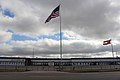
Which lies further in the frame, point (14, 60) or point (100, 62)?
point (100, 62)

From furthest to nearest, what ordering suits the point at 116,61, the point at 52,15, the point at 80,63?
the point at 116,61, the point at 80,63, the point at 52,15

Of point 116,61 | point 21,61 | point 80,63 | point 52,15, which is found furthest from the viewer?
point 116,61

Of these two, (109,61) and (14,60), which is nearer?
(14,60)

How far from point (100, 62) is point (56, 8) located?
95502 millimetres

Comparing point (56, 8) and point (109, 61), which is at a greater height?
point (56, 8)

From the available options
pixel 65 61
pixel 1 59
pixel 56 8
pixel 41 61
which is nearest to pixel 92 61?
pixel 65 61

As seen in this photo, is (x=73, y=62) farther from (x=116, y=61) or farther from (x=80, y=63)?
(x=116, y=61)

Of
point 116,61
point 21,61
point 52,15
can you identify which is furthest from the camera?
point 116,61

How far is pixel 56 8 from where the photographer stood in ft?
122

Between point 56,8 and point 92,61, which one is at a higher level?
point 56,8

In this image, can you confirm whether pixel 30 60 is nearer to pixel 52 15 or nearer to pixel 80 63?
pixel 80 63

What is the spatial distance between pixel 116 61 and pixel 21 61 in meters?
62.0

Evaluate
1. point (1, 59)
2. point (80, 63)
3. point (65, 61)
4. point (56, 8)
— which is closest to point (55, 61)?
point (65, 61)

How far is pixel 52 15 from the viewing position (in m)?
35.6
